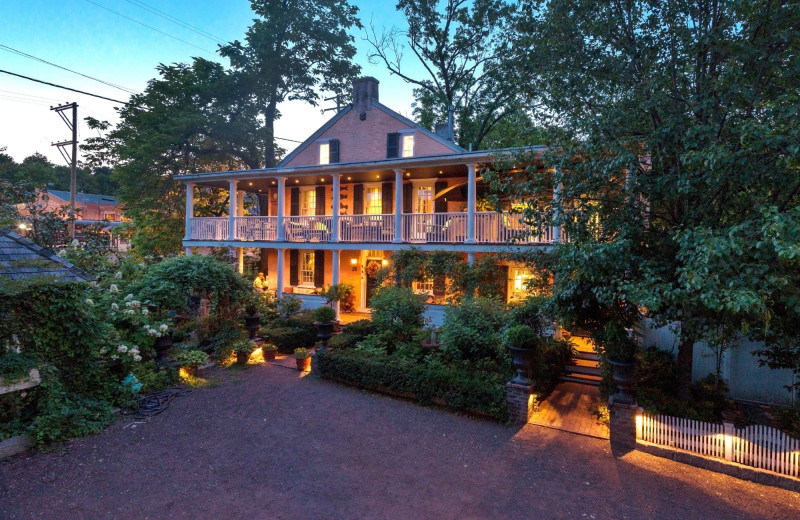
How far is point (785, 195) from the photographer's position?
4.55 meters

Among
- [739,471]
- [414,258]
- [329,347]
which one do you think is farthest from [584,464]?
[414,258]

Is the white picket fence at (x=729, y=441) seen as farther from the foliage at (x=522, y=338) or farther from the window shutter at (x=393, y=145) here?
the window shutter at (x=393, y=145)

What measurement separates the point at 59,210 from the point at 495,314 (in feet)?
49.8

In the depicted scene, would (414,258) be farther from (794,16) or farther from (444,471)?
(794,16)

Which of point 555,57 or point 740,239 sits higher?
point 555,57

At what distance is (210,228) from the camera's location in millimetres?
17250

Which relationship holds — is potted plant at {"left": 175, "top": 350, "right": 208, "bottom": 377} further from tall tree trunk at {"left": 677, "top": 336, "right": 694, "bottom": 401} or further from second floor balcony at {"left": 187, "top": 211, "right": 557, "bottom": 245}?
tall tree trunk at {"left": 677, "top": 336, "right": 694, "bottom": 401}

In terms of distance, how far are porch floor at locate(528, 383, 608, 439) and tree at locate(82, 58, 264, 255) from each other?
20378 millimetres

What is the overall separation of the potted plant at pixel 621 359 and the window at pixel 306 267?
1417cm

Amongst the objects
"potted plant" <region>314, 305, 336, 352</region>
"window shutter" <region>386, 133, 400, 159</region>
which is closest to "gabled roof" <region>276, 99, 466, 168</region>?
"window shutter" <region>386, 133, 400, 159</region>

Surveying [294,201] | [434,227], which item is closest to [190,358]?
[434,227]

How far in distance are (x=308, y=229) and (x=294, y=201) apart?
3433 mm

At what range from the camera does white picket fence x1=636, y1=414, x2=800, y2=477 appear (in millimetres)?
4750

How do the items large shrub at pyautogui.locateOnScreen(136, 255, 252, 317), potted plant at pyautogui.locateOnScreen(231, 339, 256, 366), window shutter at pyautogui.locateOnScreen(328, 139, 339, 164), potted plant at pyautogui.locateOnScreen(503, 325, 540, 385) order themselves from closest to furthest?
potted plant at pyautogui.locateOnScreen(503, 325, 540, 385), large shrub at pyautogui.locateOnScreen(136, 255, 252, 317), potted plant at pyautogui.locateOnScreen(231, 339, 256, 366), window shutter at pyautogui.locateOnScreen(328, 139, 339, 164)
